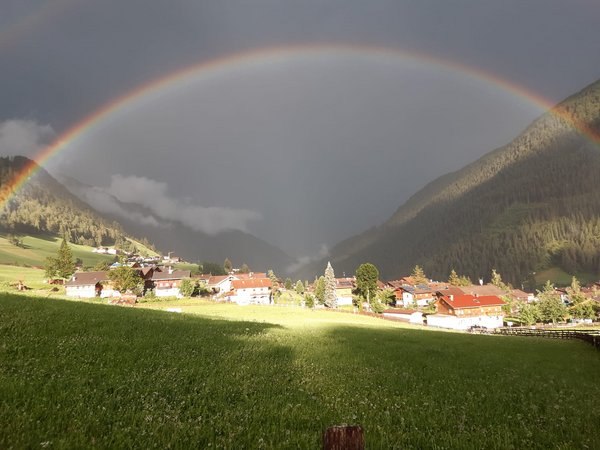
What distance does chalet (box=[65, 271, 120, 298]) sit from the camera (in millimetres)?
122375

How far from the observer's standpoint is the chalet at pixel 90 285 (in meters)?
122

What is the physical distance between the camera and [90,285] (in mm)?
125438

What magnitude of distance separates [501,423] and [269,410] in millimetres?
6233

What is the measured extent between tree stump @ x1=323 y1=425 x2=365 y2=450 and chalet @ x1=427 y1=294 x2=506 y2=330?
12615 cm

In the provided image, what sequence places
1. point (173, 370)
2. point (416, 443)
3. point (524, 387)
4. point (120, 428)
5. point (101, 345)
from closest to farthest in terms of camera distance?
point (120, 428) < point (416, 443) < point (173, 370) < point (101, 345) < point (524, 387)

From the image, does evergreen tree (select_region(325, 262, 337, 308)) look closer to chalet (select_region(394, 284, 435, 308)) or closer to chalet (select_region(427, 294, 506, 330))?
chalet (select_region(394, 284, 435, 308))

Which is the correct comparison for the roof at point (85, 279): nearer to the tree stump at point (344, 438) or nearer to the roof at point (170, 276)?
the roof at point (170, 276)

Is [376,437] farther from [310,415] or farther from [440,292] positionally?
[440,292]

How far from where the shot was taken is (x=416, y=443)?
7328mm

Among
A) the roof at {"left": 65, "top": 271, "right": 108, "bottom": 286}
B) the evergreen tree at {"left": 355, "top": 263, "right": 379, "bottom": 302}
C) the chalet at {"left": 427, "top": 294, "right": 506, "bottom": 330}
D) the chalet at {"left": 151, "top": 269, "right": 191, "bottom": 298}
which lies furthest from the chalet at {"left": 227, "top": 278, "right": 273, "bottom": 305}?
the chalet at {"left": 427, "top": 294, "right": 506, "bottom": 330}

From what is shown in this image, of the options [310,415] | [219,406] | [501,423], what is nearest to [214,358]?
[219,406]

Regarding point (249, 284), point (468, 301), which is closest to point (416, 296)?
point (468, 301)

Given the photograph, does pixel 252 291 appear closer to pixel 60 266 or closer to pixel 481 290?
pixel 60 266

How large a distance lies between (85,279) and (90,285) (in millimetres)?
3499
